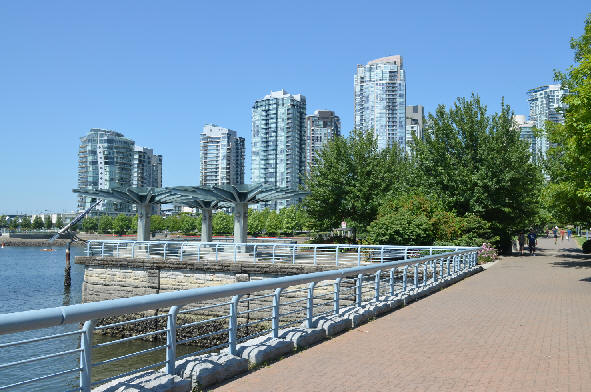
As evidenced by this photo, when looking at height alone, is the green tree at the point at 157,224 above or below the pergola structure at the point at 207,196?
below

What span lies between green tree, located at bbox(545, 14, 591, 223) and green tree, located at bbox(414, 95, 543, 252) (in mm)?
3332

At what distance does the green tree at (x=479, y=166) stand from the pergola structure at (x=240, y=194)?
418 inches

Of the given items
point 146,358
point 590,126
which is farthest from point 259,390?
point 590,126

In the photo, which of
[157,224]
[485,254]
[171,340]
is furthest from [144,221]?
[157,224]

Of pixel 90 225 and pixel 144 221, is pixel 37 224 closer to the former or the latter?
pixel 90 225

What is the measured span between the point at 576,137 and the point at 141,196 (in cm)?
2949

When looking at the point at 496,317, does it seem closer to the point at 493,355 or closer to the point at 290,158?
the point at 493,355

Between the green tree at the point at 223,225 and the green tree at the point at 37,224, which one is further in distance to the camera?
the green tree at the point at 37,224

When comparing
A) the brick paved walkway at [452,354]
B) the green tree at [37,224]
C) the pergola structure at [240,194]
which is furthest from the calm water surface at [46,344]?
the green tree at [37,224]

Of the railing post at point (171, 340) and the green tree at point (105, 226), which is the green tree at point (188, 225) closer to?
the green tree at point (105, 226)

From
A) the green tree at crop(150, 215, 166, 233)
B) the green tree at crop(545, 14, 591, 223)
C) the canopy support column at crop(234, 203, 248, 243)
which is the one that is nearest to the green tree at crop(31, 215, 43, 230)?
the green tree at crop(150, 215, 166, 233)

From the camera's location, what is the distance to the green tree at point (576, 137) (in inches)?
852

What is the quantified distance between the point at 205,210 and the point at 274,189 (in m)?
8.75

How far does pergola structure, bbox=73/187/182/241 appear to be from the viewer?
39.7 m
